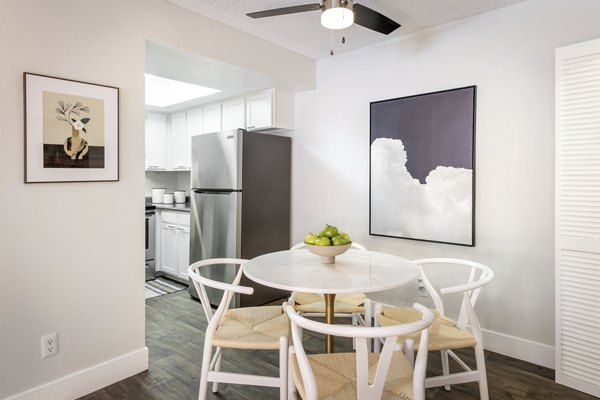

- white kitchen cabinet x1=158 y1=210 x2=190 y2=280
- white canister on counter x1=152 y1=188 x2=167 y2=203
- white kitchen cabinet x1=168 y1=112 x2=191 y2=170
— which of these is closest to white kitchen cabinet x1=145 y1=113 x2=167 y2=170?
white kitchen cabinet x1=168 y1=112 x2=191 y2=170

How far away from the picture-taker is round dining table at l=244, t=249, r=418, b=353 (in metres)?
1.58

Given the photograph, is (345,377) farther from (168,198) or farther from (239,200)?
(168,198)

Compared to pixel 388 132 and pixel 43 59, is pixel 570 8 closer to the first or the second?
pixel 388 132

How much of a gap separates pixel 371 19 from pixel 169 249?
11.8 ft

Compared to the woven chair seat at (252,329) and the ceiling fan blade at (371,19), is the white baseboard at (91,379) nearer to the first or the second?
the woven chair seat at (252,329)

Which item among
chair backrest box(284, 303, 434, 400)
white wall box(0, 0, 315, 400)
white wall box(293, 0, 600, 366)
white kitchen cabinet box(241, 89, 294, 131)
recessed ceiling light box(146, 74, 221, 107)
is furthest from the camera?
recessed ceiling light box(146, 74, 221, 107)

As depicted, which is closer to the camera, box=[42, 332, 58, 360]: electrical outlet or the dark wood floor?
box=[42, 332, 58, 360]: electrical outlet

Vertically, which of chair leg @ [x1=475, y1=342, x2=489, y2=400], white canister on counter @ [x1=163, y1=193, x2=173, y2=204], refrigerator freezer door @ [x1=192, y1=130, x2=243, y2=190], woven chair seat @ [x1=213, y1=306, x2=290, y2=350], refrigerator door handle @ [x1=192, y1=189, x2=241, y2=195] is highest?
refrigerator freezer door @ [x1=192, y1=130, x2=243, y2=190]

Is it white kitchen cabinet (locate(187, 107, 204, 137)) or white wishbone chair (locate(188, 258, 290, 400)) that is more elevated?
white kitchen cabinet (locate(187, 107, 204, 137))

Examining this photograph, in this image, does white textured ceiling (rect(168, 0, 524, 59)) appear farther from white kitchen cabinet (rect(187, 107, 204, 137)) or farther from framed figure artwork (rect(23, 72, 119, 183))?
white kitchen cabinet (rect(187, 107, 204, 137))

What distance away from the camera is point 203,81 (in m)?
3.37

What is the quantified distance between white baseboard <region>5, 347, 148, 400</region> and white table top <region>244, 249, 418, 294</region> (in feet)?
3.58

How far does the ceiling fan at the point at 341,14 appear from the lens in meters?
1.82

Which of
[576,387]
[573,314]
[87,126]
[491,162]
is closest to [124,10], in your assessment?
[87,126]
